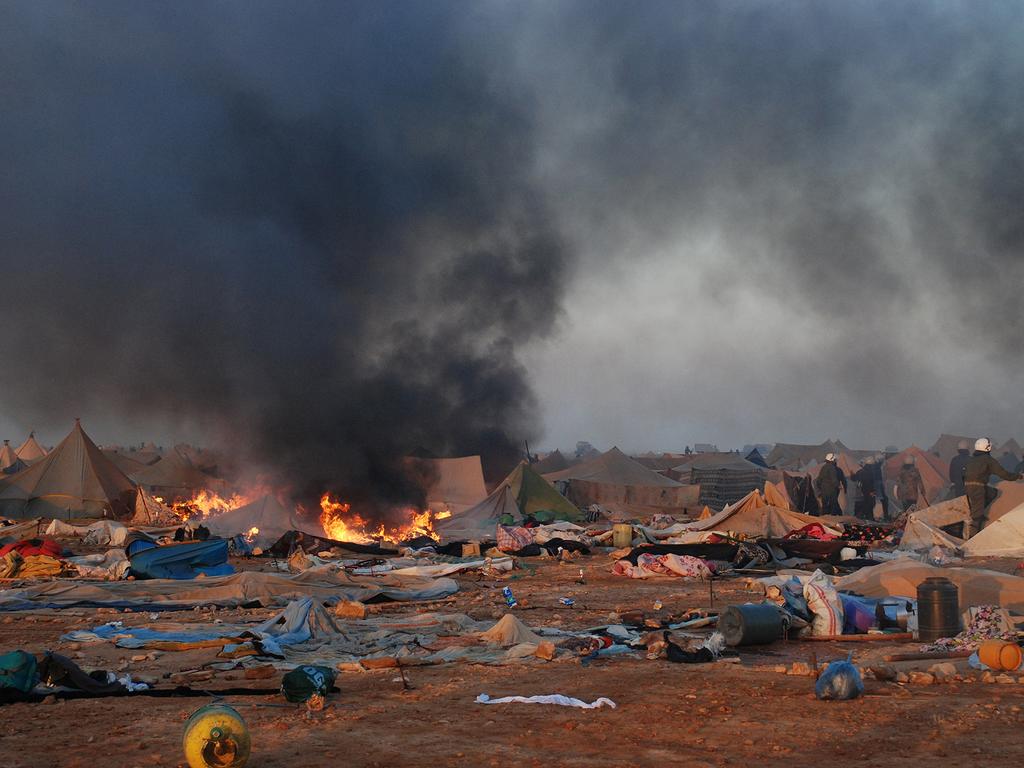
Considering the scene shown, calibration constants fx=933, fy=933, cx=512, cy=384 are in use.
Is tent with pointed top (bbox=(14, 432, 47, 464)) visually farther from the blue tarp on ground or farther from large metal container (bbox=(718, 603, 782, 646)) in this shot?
large metal container (bbox=(718, 603, 782, 646))

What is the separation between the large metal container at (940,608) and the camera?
348 inches

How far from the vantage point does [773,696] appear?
261 inches

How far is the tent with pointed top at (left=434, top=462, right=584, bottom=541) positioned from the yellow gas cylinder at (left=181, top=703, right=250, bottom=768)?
1859 centimetres

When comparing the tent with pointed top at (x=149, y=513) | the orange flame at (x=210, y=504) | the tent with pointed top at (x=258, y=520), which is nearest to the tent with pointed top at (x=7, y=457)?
the orange flame at (x=210, y=504)

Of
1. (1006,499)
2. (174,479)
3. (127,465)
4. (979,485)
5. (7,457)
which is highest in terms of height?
(7,457)

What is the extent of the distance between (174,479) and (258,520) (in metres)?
13.5

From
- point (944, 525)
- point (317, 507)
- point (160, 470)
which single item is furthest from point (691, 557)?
point (160, 470)

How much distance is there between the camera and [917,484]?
2983 cm

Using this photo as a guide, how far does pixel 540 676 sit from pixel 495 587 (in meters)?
7.19

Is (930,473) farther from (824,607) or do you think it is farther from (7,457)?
(7,457)

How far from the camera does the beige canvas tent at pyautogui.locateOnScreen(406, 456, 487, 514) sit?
101 feet

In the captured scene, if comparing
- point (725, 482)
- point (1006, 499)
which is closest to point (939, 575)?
point (1006, 499)

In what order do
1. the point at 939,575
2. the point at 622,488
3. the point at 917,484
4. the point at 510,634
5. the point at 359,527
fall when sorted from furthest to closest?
the point at 622,488 < the point at 917,484 < the point at 359,527 < the point at 939,575 < the point at 510,634

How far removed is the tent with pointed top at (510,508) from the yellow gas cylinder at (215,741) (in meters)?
18.6
